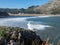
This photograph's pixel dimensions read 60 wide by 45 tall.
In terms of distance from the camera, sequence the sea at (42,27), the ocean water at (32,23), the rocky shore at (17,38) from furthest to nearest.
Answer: the ocean water at (32,23) < the sea at (42,27) < the rocky shore at (17,38)

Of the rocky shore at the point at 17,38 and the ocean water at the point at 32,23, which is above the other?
the rocky shore at the point at 17,38

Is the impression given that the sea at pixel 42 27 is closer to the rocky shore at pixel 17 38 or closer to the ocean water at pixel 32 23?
the ocean water at pixel 32 23

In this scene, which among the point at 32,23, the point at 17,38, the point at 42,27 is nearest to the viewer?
the point at 17,38

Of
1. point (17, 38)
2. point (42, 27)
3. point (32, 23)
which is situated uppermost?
point (17, 38)

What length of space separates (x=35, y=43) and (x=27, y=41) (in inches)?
20.8

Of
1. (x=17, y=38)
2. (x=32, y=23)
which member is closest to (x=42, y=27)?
(x=32, y=23)

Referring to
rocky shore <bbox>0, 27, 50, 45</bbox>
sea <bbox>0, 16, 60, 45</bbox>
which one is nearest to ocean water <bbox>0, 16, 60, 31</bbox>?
sea <bbox>0, 16, 60, 45</bbox>

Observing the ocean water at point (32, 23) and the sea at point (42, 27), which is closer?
the sea at point (42, 27)

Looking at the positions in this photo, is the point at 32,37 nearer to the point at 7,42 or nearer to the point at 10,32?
the point at 10,32

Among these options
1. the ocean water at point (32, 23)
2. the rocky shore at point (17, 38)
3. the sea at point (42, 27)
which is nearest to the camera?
the rocky shore at point (17, 38)

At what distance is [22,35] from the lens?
14.2 metres

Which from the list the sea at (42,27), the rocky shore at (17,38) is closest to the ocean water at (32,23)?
the sea at (42,27)

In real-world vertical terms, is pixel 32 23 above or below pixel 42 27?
below

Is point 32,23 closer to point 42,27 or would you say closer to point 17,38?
point 42,27
